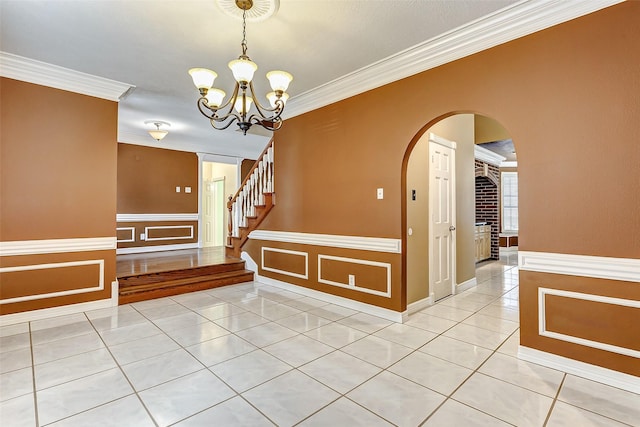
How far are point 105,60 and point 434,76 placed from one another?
11.4 ft

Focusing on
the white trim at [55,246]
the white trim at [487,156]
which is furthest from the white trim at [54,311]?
the white trim at [487,156]

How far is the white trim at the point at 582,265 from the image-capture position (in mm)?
2048

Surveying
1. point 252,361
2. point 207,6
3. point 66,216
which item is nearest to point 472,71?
point 207,6

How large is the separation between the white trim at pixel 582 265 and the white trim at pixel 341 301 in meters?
1.41

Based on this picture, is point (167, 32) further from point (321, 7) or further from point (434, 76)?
point (434, 76)

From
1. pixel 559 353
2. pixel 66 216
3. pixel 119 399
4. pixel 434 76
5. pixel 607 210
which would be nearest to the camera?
pixel 119 399

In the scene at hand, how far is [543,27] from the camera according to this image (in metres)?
2.41

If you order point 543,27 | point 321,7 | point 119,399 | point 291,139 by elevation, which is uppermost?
point 321,7

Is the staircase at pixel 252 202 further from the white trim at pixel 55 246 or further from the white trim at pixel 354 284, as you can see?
the white trim at pixel 55 246

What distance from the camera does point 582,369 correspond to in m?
2.21

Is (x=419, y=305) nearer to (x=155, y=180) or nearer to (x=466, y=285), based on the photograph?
(x=466, y=285)

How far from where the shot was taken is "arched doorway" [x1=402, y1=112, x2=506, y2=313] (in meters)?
3.54

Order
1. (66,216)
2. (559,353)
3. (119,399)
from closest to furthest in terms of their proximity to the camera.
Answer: (119,399)
(559,353)
(66,216)

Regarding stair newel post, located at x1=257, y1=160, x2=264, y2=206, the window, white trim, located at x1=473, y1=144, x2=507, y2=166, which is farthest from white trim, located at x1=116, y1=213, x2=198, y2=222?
the window
